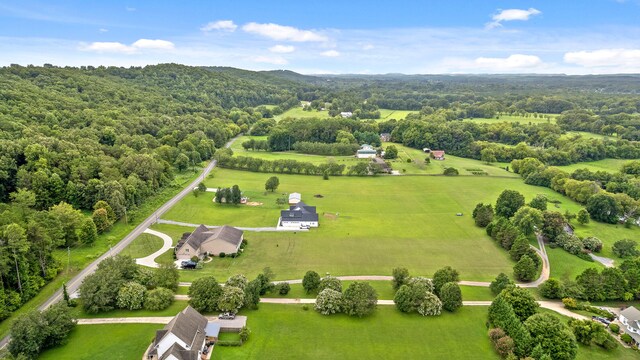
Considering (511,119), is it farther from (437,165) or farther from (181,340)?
(181,340)

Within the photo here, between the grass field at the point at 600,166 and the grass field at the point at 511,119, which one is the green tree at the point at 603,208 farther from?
the grass field at the point at 511,119

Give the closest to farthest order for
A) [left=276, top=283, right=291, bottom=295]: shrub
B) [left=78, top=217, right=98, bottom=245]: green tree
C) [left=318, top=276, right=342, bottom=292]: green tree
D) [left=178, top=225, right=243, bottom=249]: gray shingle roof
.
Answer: [left=318, top=276, right=342, bottom=292]: green tree, [left=276, top=283, right=291, bottom=295]: shrub, [left=178, top=225, right=243, bottom=249]: gray shingle roof, [left=78, top=217, right=98, bottom=245]: green tree

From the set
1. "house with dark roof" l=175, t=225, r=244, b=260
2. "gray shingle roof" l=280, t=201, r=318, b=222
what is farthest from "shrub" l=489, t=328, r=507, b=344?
"gray shingle roof" l=280, t=201, r=318, b=222

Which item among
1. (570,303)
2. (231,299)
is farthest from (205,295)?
(570,303)

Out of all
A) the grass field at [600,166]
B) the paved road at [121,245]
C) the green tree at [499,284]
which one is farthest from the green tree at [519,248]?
the grass field at [600,166]

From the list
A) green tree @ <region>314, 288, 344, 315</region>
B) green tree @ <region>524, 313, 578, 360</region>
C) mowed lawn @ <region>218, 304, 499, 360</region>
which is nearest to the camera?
green tree @ <region>524, 313, 578, 360</region>

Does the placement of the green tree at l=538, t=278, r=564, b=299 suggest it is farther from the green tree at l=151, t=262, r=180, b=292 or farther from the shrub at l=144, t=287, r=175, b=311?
the green tree at l=151, t=262, r=180, b=292
